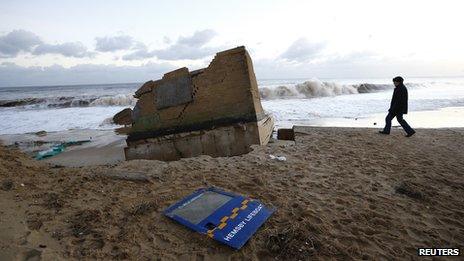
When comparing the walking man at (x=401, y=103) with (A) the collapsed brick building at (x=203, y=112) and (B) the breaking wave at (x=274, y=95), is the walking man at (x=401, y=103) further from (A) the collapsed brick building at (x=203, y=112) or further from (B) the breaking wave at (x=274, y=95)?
(B) the breaking wave at (x=274, y=95)

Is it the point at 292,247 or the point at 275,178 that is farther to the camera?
the point at 275,178

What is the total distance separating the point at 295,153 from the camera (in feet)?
18.9

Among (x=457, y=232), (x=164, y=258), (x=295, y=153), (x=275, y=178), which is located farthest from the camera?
(x=295, y=153)

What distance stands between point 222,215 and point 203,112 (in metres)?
3.33

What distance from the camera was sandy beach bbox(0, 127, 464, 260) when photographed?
8.30ft

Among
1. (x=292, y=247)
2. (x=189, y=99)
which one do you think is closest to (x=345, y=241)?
(x=292, y=247)

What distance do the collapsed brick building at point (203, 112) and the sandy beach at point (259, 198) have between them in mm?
737

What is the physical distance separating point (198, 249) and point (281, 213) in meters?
1.04

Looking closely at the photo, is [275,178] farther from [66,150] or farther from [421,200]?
[66,150]

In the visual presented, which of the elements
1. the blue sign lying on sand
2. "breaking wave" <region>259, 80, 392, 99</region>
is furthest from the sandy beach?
"breaking wave" <region>259, 80, 392, 99</region>

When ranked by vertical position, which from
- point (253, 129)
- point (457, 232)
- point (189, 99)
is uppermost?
point (189, 99)

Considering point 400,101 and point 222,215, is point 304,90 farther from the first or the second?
point 222,215

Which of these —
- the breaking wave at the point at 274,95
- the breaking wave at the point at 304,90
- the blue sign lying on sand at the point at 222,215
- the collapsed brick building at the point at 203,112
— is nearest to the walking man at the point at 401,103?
the collapsed brick building at the point at 203,112

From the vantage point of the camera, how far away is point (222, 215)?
2973mm
